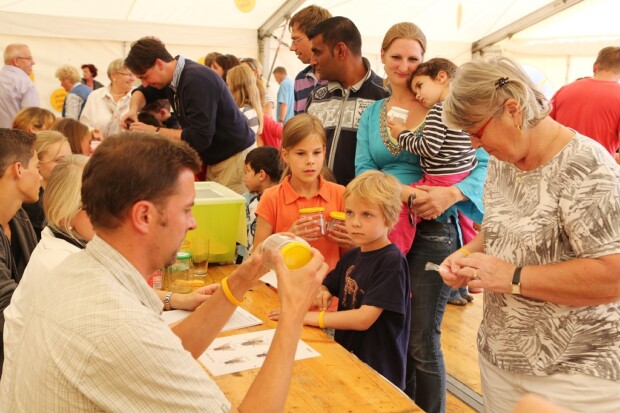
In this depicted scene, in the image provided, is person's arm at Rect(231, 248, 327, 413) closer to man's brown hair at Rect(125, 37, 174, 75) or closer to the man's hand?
the man's hand

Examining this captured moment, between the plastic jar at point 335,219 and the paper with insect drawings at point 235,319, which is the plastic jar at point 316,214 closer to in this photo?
the plastic jar at point 335,219

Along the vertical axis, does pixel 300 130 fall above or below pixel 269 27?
below

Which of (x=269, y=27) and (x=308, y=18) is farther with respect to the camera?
(x=269, y=27)

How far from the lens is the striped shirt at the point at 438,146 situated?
2.33m

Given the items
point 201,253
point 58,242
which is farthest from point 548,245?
point 201,253

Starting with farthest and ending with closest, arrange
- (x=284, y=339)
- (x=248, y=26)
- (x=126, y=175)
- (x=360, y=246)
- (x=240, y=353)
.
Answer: (x=248, y=26), (x=360, y=246), (x=240, y=353), (x=284, y=339), (x=126, y=175)

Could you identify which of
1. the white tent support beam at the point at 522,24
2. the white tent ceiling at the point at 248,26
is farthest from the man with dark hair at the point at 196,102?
the white tent support beam at the point at 522,24

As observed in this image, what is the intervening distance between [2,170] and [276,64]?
23.6ft

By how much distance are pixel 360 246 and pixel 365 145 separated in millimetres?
581

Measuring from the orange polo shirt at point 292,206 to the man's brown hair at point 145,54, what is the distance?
1.57 meters

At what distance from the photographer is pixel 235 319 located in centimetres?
205

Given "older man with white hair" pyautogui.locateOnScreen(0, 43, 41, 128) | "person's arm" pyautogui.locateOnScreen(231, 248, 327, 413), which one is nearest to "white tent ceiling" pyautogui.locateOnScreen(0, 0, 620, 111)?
"older man with white hair" pyautogui.locateOnScreen(0, 43, 41, 128)

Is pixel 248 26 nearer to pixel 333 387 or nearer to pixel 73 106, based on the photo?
pixel 73 106

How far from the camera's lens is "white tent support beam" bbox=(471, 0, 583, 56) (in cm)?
845
